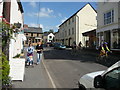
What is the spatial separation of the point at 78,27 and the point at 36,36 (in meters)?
33.1

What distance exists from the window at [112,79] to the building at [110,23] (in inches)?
606

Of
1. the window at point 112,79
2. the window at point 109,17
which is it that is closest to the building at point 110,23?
the window at point 109,17

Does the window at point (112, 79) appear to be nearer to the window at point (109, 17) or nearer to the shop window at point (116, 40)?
the shop window at point (116, 40)

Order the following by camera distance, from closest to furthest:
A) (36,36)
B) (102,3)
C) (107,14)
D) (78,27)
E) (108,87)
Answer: (108,87)
(107,14)
(102,3)
(78,27)
(36,36)

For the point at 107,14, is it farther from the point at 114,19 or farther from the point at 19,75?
the point at 19,75

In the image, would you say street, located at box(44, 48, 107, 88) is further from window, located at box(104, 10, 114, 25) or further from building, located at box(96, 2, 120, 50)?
window, located at box(104, 10, 114, 25)

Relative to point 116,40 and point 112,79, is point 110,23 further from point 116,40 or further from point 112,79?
point 112,79

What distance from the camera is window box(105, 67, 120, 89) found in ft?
8.28

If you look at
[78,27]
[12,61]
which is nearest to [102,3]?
[78,27]

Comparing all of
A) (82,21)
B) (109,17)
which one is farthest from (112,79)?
(82,21)

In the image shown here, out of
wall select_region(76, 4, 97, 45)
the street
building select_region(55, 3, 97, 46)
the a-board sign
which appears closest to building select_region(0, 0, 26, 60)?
the a-board sign

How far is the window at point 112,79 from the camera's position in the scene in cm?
252

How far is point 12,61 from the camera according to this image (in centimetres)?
588

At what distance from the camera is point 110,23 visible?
60.8 feet
